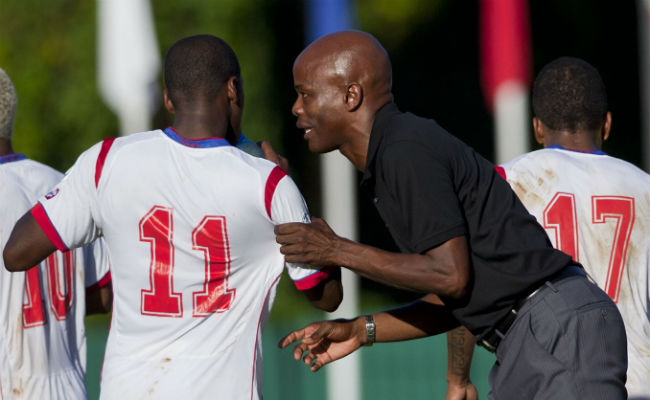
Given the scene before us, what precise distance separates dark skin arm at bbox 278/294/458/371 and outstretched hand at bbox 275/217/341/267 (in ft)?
1.36

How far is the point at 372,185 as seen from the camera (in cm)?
404

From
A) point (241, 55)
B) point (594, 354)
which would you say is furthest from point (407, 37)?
point (594, 354)

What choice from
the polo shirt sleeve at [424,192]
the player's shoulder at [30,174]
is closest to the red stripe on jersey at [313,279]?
the polo shirt sleeve at [424,192]

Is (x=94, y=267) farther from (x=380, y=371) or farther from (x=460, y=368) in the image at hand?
(x=380, y=371)

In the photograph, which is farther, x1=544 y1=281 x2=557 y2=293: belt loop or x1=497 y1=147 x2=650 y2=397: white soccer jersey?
x1=497 y1=147 x2=650 y2=397: white soccer jersey

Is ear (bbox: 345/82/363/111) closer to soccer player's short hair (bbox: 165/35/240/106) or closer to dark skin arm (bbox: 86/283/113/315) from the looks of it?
soccer player's short hair (bbox: 165/35/240/106)

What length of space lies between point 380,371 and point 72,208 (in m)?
6.70

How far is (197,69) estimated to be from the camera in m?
4.31

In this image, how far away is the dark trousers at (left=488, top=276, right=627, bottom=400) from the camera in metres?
3.81

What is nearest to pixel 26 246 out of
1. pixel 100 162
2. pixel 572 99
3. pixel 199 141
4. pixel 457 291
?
pixel 100 162

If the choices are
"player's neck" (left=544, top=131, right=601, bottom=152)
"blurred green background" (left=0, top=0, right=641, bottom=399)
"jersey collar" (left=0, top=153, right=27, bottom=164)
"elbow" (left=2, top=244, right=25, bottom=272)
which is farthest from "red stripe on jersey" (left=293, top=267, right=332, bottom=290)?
"blurred green background" (left=0, top=0, right=641, bottom=399)

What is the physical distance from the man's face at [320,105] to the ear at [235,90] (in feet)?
0.85

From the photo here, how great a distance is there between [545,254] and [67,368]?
2.49 m

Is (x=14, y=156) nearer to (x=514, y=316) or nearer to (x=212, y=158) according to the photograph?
(x=212, y=158)
